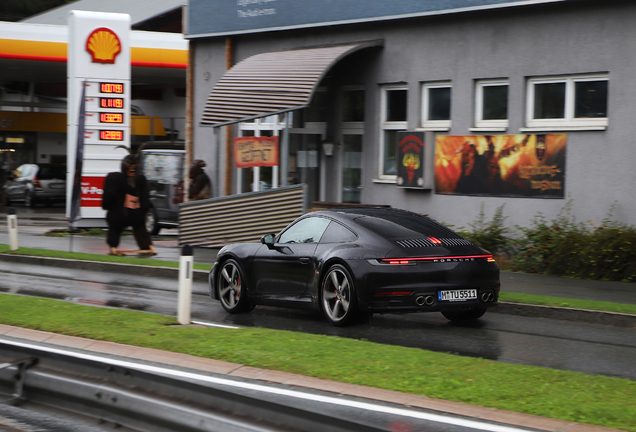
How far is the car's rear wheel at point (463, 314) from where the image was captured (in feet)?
33.7

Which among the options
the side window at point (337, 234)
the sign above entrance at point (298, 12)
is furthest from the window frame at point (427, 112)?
the side window at point (337, 234)

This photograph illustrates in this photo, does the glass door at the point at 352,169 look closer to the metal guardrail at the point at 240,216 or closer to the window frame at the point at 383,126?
the window frame at the point at 383,126

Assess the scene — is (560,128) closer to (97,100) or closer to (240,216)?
(240,216)

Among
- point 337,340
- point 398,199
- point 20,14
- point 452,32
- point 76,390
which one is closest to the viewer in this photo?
point 76,390

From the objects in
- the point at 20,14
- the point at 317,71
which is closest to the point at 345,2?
the point at 317,71

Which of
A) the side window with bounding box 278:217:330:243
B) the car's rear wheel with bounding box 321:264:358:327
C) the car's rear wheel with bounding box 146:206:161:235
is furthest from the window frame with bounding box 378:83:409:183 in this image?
the car's rear wheel with bounding box 321:264:358:327

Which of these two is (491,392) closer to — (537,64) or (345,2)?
(537,64)

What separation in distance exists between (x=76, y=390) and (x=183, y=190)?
56.4ft

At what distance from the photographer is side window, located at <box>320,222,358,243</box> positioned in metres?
9.71

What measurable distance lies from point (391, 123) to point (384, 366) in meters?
12.1

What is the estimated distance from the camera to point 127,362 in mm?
7195

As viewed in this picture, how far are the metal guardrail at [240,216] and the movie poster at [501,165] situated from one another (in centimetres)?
293

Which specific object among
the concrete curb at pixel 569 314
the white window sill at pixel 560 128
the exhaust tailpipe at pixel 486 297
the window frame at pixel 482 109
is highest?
the window frame at pixel 482 109

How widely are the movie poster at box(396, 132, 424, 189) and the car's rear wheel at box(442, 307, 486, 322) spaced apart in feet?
24.0
